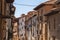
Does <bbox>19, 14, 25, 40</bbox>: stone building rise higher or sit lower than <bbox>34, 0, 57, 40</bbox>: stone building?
lower

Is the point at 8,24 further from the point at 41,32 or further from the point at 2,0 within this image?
the point at 41,32

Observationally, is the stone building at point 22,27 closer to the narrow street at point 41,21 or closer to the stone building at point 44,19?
the narrow street at point 41,21

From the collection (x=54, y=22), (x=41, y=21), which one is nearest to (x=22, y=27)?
(x=41, y=21)

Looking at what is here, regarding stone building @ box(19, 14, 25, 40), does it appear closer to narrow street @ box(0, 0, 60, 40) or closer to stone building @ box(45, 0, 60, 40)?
narrow street @ box(0, 0, 60, 40)

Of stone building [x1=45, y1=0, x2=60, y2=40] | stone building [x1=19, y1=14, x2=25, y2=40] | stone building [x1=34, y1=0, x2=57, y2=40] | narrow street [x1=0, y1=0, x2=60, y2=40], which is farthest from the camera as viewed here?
stone building [x1=19, y1=14, x2=25, y2=40]

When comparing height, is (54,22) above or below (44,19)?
above

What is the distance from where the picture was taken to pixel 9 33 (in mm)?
25766

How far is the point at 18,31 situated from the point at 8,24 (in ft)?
181

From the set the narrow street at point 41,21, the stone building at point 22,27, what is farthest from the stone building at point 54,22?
the stone building at point 22,27

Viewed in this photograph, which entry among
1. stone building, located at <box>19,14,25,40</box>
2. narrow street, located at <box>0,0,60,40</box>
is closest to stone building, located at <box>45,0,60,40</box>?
narrow street, located at <box>0,0,60,40</box>

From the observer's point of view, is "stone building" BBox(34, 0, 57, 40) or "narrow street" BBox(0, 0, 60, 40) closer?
"narrow street" BBox(0, 0, 60, 40)

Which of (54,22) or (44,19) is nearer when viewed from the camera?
(54,22)

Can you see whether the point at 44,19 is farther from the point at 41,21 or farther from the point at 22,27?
the point at 22,27

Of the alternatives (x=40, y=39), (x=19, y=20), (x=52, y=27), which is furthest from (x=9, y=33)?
(x=19, y=20)
